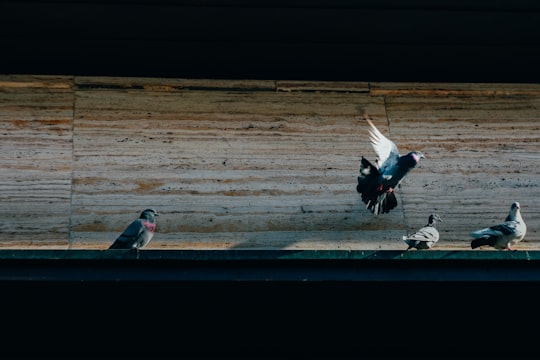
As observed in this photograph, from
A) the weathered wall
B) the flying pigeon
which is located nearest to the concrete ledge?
the flying pigeon

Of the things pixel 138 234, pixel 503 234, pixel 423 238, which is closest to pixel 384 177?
pixel 423 238

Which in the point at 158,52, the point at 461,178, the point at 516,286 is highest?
the point at 158,52

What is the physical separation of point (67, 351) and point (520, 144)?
381cm

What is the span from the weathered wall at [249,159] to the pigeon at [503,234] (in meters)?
0.28

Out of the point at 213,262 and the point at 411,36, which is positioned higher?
the point at 411,36

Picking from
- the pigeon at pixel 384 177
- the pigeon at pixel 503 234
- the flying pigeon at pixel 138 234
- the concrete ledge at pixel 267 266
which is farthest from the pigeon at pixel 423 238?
the flying pigeon at pixel 138 234

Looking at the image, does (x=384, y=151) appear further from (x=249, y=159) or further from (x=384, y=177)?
(x=249, y=159)

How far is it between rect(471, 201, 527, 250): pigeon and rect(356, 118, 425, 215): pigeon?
2.13ft

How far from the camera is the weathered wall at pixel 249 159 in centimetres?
751

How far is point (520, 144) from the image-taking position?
8281 millimetres

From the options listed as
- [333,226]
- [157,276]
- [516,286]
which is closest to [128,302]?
[157,276]

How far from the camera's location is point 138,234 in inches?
273

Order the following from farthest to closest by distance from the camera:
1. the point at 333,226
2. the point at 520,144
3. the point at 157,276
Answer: the point at 520,144 → the point at 333,226 → the point at 157,276

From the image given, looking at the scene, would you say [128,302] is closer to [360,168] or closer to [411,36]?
[360,168]
